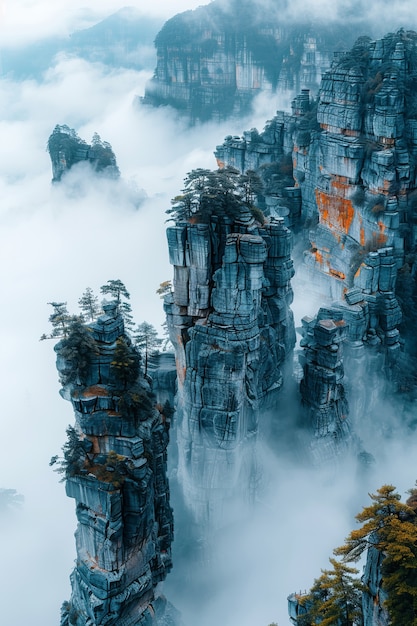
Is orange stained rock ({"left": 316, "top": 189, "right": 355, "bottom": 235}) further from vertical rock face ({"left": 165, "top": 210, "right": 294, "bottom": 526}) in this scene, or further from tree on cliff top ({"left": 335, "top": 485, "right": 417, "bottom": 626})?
tree on cliff top ({"left": 335, "top": 485, "right": 417, "bottom": 626})

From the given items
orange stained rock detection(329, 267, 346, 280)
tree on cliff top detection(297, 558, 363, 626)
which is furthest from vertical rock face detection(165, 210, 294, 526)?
orange stained rock detection(329, 267, 346, 280)

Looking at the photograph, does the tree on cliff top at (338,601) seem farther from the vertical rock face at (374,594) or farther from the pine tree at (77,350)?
the pine tree at (77,350)

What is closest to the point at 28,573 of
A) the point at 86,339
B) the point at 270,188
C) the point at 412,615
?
the point at 86,339

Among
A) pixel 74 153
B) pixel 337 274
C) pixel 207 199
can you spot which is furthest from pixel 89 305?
pixel 74 153

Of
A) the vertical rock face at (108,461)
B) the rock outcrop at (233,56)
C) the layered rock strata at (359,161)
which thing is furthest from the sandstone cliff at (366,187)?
the rock outcrop at (233,56)

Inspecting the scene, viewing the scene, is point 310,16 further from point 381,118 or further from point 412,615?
point 412,615

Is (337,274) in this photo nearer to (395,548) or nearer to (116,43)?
(395,548)
